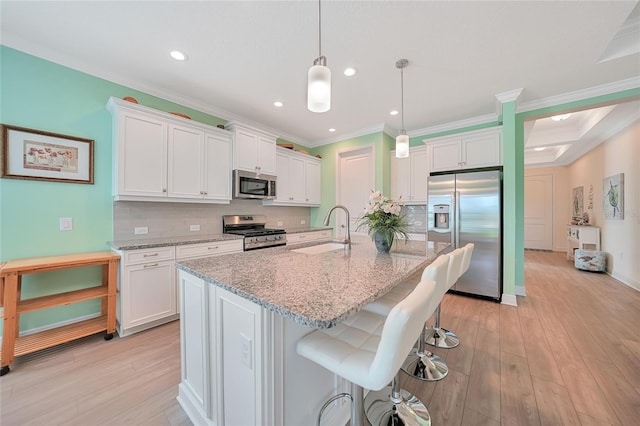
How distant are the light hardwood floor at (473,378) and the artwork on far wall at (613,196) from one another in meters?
2.36

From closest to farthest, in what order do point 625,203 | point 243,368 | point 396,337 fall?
1. point 396,337
2. point 243,368
3. point 625,203

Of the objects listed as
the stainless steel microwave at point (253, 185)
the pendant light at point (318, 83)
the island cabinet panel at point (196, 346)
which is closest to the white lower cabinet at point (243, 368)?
the island cabinet panel at point (196, 346)

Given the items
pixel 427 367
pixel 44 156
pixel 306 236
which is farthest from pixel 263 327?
pixel 306 236

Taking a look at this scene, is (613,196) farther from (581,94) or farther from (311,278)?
(311,278)

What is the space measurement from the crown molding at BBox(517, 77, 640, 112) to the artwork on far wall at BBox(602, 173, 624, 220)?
7.12ft

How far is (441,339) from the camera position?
215 centimetres

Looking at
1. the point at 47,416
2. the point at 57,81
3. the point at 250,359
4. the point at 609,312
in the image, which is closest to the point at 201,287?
the point at 250,359

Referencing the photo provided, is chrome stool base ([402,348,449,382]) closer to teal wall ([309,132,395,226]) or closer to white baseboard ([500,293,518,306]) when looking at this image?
white baseboard ([500,293,518,306])

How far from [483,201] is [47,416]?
441 cm

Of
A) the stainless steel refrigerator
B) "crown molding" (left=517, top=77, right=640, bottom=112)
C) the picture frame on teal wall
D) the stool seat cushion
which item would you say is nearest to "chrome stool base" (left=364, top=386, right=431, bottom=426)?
the stool seat cushion

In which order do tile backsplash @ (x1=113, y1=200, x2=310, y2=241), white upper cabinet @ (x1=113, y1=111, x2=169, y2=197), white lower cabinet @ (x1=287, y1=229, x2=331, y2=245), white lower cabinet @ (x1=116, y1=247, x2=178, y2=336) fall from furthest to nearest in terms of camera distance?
1. white lower cabinet @ (x1=287, y1=229, x2=331, y2=245)
2. tile backsplash @ (x1=113, y1=200, x2=310, y2=241)
3. white upper cabinet @ (x1=113, y1=111, x2=169, y2=197)
4. white lower cabinet @ (x1=116, y1=247, x2=178, y2=336)

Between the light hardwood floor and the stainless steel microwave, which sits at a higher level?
the stainless steel microwave

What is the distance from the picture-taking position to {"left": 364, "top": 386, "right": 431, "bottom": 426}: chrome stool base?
1.30 meters

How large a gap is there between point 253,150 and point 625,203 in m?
6.09
